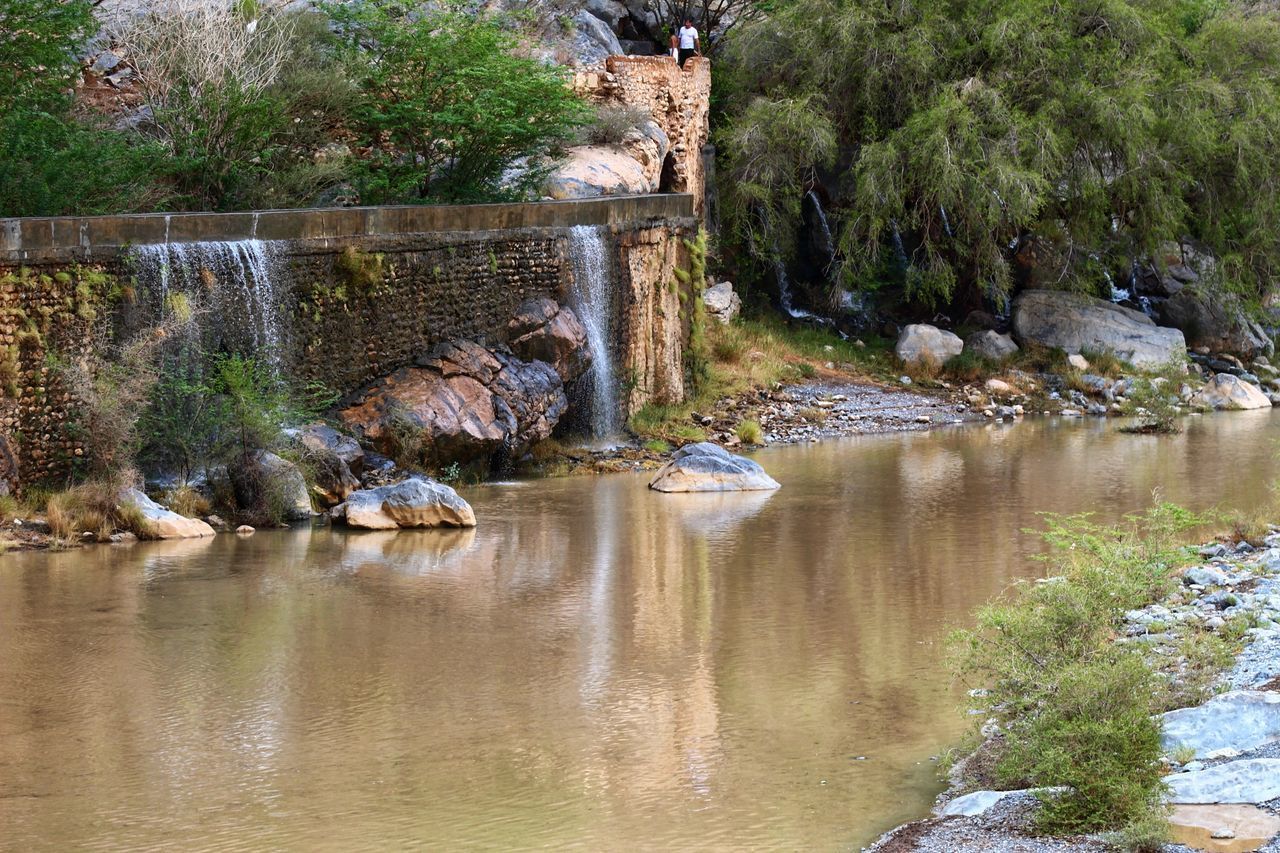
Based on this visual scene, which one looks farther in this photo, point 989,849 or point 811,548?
point 811,548

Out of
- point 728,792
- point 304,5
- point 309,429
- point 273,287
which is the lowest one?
point 728,792

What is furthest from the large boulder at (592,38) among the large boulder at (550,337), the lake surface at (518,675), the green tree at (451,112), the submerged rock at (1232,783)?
the submerged rock at (1232,783)

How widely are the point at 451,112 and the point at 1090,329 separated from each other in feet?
44.9

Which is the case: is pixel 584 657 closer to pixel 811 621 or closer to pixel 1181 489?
pixel 811 621

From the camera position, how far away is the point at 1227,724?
8.16 m

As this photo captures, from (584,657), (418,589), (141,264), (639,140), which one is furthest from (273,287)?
(639,140)

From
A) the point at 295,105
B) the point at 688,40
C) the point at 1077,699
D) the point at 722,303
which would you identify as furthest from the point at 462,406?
the point at 688,40

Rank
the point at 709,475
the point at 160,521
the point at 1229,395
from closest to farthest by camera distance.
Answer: the point at 160,521 < the point at 709,475 < the point at 1229,395

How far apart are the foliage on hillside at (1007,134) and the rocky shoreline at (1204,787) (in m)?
18.7

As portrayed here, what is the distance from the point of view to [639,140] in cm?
2673

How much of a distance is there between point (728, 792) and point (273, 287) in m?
11.0

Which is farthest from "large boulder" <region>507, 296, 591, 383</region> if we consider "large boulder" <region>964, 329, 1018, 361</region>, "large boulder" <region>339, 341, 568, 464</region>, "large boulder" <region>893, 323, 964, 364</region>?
"large boulder" <region>964, 329, 1018, 361</region>

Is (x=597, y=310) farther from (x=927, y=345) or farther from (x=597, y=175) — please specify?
(x=927, y=345)

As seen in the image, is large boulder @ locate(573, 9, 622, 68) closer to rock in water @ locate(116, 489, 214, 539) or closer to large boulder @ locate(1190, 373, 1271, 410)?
large boulder @ locate(1190, 373, 1271, 410)
